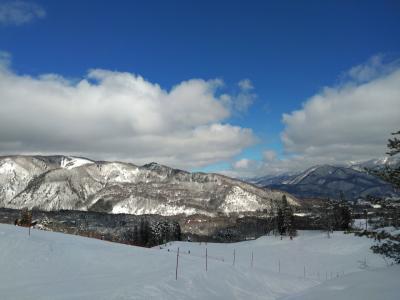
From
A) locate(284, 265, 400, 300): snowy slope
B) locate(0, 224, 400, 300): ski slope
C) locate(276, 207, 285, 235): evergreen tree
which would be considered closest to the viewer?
locate(284, 265, 400, 300): snowy slope

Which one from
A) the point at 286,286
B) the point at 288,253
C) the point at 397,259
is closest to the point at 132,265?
the point at 286,286

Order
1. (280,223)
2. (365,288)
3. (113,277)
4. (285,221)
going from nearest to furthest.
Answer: (365,288), (113,277), (285,221), (280,223)

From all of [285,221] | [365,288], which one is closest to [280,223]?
[285,221]

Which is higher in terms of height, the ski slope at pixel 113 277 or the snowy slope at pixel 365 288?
the snowy slope at pixel 365 288

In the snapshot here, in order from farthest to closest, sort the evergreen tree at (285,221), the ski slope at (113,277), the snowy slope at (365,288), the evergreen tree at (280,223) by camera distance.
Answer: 1. the evergreen tree at (280,223)
2. the evergreen tree at (285,221)
3. the ski slope at (113,277)
4. the snowy slope at (365,288)

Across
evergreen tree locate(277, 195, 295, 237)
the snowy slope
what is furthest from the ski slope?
evergreen tree locate(277, 195, 295, 237)

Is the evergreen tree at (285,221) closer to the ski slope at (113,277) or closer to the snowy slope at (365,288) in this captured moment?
the ski slope at (113,277)

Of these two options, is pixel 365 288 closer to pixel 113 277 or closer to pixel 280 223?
pixel 113 277

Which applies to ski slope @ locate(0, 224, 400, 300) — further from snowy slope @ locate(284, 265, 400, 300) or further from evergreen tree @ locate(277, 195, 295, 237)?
evergreen tree @ locate(277, 195, 295, 237)

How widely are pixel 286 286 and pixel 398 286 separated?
14.5 meters

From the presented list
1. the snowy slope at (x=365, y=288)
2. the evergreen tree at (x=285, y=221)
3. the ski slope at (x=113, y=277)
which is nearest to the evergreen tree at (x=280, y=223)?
the evergreen tree at (x=285, y=221)

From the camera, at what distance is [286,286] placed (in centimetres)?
2414

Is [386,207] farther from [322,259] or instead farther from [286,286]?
[322,259]

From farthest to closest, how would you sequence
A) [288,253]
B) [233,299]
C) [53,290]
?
[288,253]
[233,299]
[53,290]
